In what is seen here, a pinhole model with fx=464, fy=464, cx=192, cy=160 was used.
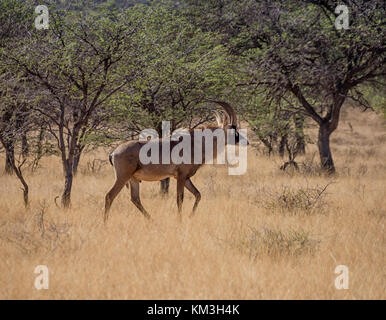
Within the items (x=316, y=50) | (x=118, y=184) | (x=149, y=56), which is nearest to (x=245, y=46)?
(x=316, y=50)

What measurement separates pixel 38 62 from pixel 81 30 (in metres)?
1.00

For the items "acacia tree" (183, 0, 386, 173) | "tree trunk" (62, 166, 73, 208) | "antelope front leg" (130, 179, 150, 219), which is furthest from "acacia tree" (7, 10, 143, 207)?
"acacia tree" (183, 0, 386, 173)

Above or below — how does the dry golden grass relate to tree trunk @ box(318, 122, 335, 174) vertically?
below

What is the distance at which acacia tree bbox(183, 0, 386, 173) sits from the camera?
13562 millimetres

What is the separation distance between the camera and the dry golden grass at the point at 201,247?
472 centimetres

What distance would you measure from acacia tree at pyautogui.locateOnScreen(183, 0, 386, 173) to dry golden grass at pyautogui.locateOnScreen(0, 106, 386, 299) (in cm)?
492

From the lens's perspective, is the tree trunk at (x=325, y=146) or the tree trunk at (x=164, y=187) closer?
the tree trunk at (x=164, y=187)

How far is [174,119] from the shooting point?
10.6m

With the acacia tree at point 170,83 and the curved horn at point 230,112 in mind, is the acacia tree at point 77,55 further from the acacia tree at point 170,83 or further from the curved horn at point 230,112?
the curved horn at point 230,112

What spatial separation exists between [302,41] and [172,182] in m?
5.73

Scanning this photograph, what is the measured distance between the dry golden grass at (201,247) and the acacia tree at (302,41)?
194 inches

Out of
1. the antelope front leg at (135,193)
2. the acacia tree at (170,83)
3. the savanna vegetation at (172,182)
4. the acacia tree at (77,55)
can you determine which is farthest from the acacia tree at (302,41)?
the antelope front leg at (135,193)

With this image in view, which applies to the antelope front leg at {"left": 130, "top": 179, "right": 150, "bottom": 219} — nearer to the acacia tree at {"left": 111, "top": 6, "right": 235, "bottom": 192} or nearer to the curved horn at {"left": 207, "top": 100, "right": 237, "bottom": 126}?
the acacia tree at {"left": 111, "top": 6, "right": 235, "bottom": 192}

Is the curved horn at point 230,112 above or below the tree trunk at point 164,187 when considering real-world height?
above
